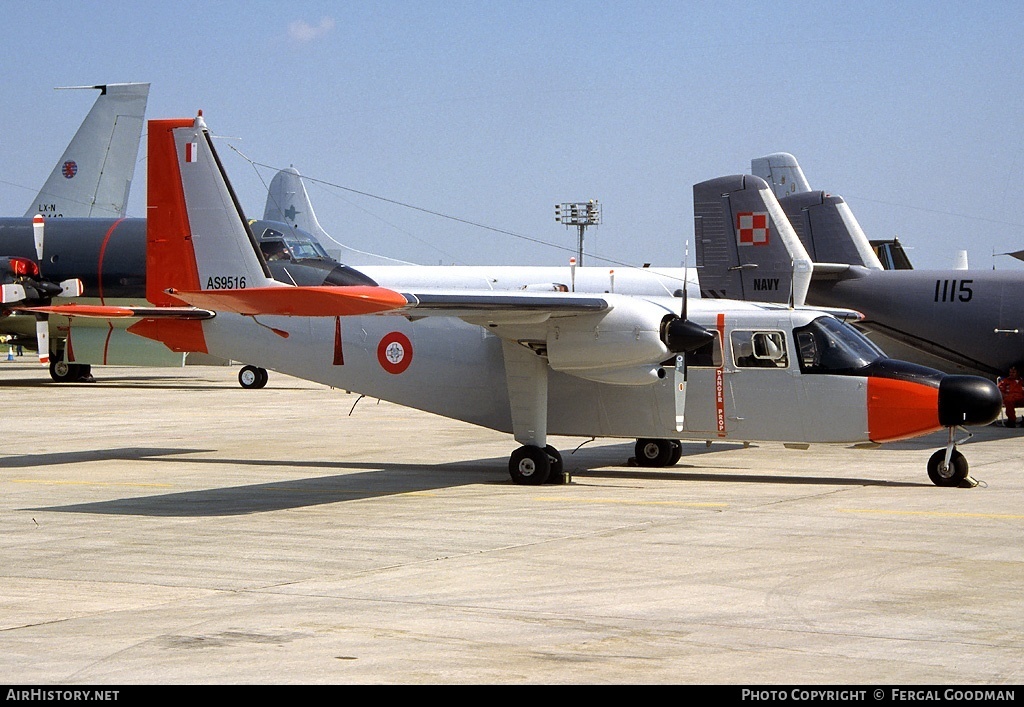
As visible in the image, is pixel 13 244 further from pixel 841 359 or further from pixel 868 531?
pixel 868 531

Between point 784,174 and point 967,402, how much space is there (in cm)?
2112

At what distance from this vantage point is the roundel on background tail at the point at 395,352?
17.5m

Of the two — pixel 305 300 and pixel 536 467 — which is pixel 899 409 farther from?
pixel 305 300

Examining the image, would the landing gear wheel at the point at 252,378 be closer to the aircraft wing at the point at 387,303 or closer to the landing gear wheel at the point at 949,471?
the aircraft wing at the point at 387,303

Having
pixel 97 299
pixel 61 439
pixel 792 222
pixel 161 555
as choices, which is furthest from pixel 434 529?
pixel 97 299

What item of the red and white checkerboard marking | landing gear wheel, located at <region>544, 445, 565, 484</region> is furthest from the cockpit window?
landing gear wheel, located at <region>544, 445, 565, 484</region>

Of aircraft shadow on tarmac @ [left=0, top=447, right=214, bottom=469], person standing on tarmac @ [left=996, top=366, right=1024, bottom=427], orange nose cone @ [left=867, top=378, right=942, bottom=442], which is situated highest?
orange nose cone @ [left=867, top=378, right=942, bottom=442]

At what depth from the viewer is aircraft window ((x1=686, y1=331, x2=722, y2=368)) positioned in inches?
Result: 633

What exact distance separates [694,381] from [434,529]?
209 inches

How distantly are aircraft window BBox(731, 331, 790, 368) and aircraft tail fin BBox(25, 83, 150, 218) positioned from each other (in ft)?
105

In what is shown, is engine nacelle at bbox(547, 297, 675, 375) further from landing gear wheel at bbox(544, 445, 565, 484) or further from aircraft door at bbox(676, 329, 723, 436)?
landing gear wheel at bbox(544, 445, 565, 484)

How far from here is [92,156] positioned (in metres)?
42.4

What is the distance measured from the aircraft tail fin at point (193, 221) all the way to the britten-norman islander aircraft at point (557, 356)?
0.07 ft

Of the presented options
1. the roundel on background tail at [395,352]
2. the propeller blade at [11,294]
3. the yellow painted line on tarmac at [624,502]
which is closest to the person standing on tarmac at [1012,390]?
the yellow painted line on tarmac at [624,502]
